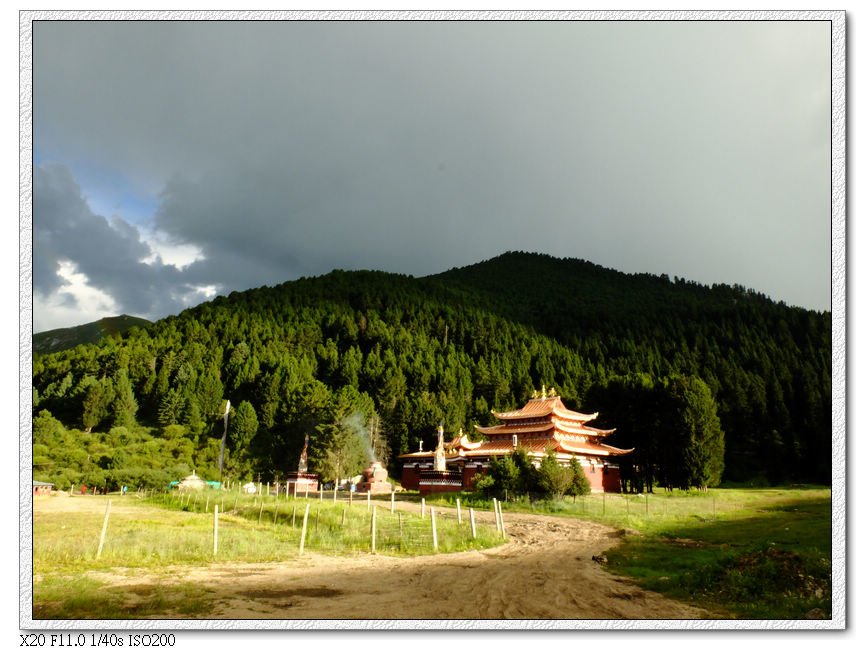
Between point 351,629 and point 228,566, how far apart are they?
4556 mm

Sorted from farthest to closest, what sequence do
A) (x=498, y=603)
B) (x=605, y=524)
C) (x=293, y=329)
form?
(x=293, y=329), (x=605, y=524), (x=498, y=603)

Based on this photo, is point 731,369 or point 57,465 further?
point 731,369

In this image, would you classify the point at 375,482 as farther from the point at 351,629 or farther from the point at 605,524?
the point at 351,629

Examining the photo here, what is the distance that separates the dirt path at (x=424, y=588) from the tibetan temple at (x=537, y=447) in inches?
759

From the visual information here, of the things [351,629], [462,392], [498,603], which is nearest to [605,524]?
[498,603]

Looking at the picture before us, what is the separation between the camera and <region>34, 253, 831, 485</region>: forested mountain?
115ft

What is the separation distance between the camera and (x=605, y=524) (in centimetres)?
1991

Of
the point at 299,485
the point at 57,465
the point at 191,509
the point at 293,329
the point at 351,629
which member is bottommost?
the point at 299,485

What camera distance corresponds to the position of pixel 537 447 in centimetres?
3241

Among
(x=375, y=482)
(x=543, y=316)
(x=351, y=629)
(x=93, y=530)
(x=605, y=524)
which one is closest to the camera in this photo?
(x=351, y=629)

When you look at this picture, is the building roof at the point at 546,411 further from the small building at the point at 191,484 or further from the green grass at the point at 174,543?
the small building at the point at 191,484

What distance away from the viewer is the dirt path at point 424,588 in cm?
802

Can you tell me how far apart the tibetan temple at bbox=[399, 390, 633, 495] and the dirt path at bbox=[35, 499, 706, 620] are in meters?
19.3

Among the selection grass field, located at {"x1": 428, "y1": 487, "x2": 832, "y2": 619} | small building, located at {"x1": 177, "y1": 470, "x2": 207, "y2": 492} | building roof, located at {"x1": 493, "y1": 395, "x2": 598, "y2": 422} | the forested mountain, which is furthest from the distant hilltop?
building roof, located at {"x1": 493, "y1": 395, "x2": 598, "y2": 422}
